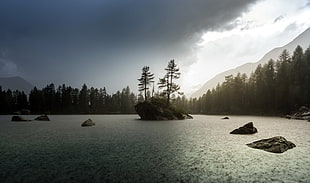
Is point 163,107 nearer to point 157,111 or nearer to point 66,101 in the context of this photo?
point 157,111

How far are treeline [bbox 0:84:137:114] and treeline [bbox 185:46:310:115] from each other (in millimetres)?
75416

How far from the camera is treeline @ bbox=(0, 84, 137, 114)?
127 metres

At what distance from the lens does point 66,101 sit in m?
139

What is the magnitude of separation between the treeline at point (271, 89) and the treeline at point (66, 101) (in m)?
75.4

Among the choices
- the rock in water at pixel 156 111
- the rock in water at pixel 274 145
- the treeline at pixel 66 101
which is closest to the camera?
the rock in water at pixel 274 145

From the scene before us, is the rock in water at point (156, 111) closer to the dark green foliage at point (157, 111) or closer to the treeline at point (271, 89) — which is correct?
the dark green foliage at point (157, 111)

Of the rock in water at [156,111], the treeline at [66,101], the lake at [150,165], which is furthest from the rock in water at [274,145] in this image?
the treeline at [66,101]

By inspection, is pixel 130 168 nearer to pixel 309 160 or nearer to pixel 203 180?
pixel 203 180

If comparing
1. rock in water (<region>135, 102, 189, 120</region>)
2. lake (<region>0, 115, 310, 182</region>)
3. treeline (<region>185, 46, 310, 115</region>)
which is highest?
treeline (<region>185, 46, 310, 115</region>)

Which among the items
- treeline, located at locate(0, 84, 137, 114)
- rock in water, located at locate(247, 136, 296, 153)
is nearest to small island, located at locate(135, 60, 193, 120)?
rock in water, located at locate(247, 136, 296, 153)

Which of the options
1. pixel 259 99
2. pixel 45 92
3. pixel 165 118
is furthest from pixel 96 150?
pixel 45 92

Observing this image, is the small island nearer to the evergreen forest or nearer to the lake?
the evergreen forest

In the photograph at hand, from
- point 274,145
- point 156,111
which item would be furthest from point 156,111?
point 274,145

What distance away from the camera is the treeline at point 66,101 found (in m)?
127
